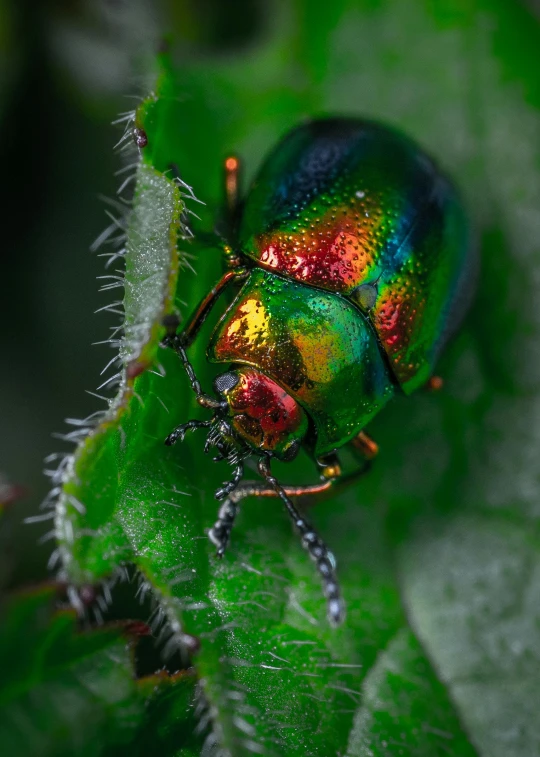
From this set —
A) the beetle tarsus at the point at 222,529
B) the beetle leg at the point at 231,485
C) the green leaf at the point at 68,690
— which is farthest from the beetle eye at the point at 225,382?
the green leaf at the point at 68,690

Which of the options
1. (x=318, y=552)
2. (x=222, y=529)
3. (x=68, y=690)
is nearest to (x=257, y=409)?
(x=222, y=529)

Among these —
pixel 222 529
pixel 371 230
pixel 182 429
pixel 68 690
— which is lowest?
pixel 68 690

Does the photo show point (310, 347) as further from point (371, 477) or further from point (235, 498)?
point (371, 477)

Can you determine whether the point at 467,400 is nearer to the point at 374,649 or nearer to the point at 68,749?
the point at 374,649

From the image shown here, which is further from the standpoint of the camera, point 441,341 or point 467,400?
point 467,400

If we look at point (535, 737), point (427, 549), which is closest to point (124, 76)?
point (427, 549)

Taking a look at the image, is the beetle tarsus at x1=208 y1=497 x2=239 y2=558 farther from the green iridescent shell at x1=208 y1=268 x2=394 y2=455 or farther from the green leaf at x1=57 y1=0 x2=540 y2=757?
the green iridescent shell at x1=208 y1=268 x2=394 y2=455
